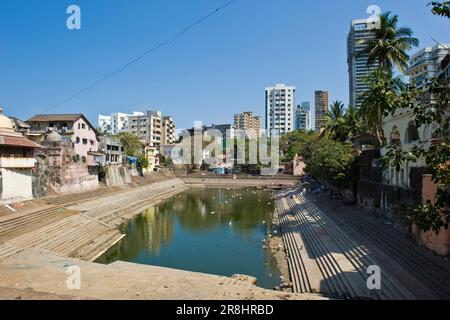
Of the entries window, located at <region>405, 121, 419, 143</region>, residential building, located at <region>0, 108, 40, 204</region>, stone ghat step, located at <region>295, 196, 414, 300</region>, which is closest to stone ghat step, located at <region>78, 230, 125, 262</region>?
residential building, located at <region>0, 108, 40, 204</region>

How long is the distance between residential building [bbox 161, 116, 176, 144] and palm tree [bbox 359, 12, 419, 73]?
80.5m

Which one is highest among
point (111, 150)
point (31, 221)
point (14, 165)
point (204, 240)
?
point (111, 150)

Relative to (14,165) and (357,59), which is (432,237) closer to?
(14,165)

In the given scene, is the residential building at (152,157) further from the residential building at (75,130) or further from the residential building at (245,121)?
the residential building at (245,121)

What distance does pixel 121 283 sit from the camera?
13.6 m

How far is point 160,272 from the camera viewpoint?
52.9ft

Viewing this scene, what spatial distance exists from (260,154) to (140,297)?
66.8 metres

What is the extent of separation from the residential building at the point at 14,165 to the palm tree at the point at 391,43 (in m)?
29.4

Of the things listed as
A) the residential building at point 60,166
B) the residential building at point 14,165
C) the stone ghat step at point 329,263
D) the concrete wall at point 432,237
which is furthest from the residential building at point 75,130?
the concrete wall at point 432,237

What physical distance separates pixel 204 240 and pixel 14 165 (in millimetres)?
15459

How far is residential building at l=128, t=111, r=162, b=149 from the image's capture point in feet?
323

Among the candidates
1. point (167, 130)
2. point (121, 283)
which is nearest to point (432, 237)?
point (121, 283)
